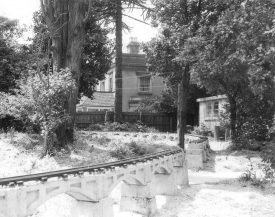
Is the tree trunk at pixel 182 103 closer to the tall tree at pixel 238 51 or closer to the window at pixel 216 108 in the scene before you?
the tall tree at pixel 238 51

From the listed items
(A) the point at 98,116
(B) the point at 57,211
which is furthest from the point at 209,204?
(A) the point at 98,116

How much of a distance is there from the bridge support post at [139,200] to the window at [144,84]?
32.0 metres

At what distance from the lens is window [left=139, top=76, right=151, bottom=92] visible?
41.0 m

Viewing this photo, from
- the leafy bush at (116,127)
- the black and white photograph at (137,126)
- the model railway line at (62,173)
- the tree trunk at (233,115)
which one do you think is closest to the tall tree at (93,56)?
the black and white photograph at (137,126)

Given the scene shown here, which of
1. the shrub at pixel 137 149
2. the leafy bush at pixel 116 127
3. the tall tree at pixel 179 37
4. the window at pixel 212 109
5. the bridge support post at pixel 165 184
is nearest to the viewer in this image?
the bridge support post at pixel 165 184

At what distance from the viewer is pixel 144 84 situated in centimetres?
4116

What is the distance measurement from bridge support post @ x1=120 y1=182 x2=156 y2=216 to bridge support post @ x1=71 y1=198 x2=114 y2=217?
1631 mm

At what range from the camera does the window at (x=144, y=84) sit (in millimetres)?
40975

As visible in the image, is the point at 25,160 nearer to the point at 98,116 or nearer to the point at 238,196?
the point at 238,196

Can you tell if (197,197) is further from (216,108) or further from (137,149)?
(216,108)

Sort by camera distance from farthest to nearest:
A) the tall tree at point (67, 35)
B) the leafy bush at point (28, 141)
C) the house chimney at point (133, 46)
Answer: the house chimney at point (133, 46), the tall tree at point (67, 35), the leafy bush at point (28, 141)

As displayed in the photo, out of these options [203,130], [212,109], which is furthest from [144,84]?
[203,130]

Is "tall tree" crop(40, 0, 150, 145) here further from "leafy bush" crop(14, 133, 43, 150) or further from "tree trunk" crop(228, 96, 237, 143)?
"tree trunk" crop(228, 96, 237, 143)

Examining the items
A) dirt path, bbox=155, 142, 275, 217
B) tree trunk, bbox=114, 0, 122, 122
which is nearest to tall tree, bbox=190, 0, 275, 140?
dirt path, bbox=155, 142, 275, 217
